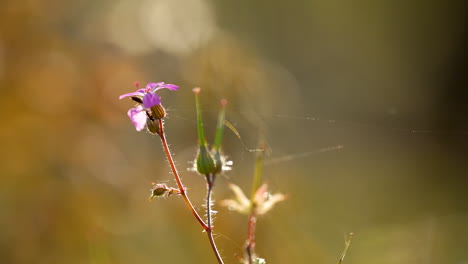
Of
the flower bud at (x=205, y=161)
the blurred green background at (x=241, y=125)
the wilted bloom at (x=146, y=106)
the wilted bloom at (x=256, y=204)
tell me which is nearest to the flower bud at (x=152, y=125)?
the wilted bloom at (x=146, y=106)

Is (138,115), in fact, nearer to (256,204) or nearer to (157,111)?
(157,111)

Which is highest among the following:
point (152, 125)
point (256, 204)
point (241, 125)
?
point (152, 125)

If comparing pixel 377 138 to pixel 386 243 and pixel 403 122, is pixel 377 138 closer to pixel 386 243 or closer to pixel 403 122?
pixel 403 122

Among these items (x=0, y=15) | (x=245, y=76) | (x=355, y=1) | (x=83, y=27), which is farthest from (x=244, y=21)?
(x=0, y=15)

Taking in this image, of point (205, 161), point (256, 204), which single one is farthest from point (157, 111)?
point (256, 204)

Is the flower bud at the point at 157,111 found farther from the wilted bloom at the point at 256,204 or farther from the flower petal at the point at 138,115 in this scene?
the wilted bloom at the point at 256,204

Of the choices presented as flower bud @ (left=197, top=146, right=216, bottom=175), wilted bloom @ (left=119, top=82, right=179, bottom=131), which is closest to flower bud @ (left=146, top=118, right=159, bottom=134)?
wilted bloom @ (left=119, top=82, right=179, bottom=131)
